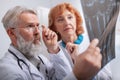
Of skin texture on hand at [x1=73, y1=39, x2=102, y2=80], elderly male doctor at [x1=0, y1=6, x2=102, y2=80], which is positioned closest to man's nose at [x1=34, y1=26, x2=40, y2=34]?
elderly male doctor at [x1=0, y1=6, x2=102, y2=80]

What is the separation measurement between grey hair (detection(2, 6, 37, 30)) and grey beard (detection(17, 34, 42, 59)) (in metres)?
0.04

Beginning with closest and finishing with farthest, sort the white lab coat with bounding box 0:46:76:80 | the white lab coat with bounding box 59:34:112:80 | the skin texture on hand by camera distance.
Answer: the skin texture on hand < the white lab coat with bounding box 59:34:112:80 < the white lab coat with bounding box 0:46:76:80

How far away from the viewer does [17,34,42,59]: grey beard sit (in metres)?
0.71

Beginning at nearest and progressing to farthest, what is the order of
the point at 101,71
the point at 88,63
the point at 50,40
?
the point at 88,63 → the point at 101,71 → the point at 50,40

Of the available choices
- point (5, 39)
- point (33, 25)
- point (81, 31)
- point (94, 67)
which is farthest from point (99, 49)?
point (5, 39)

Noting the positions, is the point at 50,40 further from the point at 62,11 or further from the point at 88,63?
the point at 88,63

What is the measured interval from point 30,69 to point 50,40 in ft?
0.35

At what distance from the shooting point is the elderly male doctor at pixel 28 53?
2.12 feet

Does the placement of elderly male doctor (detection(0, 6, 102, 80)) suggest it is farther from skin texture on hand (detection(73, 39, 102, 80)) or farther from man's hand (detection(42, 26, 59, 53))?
skin texture on hand (detection(73, 39, 102, 80))

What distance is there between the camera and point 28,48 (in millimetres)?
724

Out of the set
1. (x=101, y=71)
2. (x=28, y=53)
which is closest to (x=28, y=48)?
(x=28, y=53)

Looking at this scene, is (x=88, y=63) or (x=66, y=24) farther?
(x=66, y=24)

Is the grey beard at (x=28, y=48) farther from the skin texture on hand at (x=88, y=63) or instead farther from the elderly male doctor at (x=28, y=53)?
the skin texture on hand at (x=88, y=63)

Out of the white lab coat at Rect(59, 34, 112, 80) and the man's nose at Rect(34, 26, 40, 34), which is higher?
the man's nose at Rect(34, 26, 40, 34)
